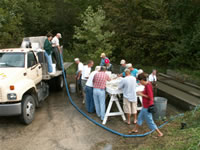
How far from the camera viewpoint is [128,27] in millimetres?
15305

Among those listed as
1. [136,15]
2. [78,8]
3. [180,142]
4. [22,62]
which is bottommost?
[180,142]

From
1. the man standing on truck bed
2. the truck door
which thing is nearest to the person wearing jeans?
the truck door

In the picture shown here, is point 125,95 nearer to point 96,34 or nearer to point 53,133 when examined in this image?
point 53,133

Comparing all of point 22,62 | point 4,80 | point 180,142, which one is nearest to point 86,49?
point 22,62

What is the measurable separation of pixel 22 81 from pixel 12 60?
3.83ft

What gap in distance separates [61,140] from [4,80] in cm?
236

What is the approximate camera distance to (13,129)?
618cm

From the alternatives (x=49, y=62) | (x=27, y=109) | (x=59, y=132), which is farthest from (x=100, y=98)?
(x=49, y=62)

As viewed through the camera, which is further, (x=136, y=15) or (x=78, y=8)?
(x=78, y=8)

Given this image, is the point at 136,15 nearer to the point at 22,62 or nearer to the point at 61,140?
the point at 22,62

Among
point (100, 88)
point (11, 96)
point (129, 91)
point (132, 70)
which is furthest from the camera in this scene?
point (132, 70)

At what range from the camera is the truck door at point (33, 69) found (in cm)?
696

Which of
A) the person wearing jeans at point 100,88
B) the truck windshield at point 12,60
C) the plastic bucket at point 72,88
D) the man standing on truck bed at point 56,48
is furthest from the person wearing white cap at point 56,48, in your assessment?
the person wearing jeans at point 100,88

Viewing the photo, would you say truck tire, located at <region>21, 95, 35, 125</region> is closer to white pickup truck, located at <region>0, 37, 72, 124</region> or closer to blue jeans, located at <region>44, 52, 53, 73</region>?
white pickup truck, located at <region>0, 37, 72, 124</region>
